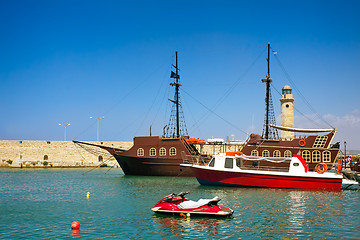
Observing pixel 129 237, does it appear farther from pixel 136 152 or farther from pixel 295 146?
pixel 136 152

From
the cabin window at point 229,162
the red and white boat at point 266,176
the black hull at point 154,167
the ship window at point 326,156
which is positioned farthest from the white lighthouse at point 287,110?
the cabin window at point 229,162

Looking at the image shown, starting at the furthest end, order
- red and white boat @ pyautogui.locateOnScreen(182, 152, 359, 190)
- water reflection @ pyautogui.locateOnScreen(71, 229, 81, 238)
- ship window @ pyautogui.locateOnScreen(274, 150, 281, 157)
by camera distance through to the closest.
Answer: ship window @ pyautogui.locateOnScreen(274, 150, 281, 157)
red and white boat @ pyautogui.locateOnScreen(182, 152, 359, 190)
water reflection @ pyautogui.locateOnScreen(71, 229, 81, 238)

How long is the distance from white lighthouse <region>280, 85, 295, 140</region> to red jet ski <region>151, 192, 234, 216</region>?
130 ft

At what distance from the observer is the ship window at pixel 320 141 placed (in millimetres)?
29378

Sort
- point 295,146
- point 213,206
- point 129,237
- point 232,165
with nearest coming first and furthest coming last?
point 129,237
point 213,206
point 232,165
point 295,146

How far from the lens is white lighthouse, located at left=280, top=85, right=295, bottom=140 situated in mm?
51925

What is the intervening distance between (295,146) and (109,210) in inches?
792

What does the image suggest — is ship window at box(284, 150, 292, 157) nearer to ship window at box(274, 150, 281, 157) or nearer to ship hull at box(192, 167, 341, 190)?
ship window at box(274, 150, 281, 157)

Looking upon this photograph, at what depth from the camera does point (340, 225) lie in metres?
13.4

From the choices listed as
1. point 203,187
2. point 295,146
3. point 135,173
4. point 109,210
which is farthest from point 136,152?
point 109,210

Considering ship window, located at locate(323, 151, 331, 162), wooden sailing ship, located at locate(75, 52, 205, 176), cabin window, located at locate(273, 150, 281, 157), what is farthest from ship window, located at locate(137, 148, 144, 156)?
ship window, located at locate(323, 151, 331, 162)

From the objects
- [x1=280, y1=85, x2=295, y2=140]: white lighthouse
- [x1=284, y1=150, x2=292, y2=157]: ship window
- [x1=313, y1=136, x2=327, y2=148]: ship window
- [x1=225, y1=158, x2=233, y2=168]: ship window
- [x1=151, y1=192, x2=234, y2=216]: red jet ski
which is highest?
[x1=280, y1=85, x2=295, y2=140]: white lighthouse

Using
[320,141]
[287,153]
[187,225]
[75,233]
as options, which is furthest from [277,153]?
[75,233]

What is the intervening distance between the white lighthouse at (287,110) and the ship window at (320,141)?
869 inches
